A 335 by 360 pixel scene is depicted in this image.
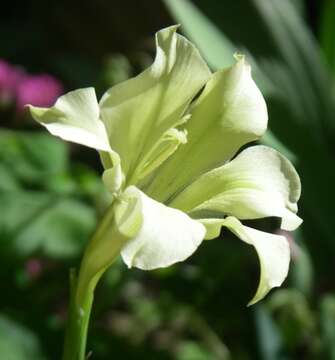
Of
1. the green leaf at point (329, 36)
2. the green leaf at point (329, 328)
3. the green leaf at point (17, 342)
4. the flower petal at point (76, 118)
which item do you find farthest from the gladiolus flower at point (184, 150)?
the green leaf at point (329, 36)

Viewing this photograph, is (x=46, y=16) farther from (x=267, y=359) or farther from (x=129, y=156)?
(x=129, y=156)

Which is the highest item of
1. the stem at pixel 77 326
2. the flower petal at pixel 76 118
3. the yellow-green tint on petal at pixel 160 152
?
the flower petal at pixel 76 118

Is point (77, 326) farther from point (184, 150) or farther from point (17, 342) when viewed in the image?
point (17, 342)

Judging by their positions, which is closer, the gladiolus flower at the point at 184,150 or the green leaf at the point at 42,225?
the gladiolus flower at the point at 184,150

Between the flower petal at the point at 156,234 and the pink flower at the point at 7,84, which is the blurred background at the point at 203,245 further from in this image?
the flower petal at the point at 156,234

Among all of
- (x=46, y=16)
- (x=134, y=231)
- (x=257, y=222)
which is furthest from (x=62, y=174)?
(x=46, y=16)

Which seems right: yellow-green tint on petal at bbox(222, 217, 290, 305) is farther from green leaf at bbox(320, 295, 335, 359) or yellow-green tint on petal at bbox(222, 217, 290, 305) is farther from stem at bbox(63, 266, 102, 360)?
green leaf at bbox(320, 295, 335, 359)
